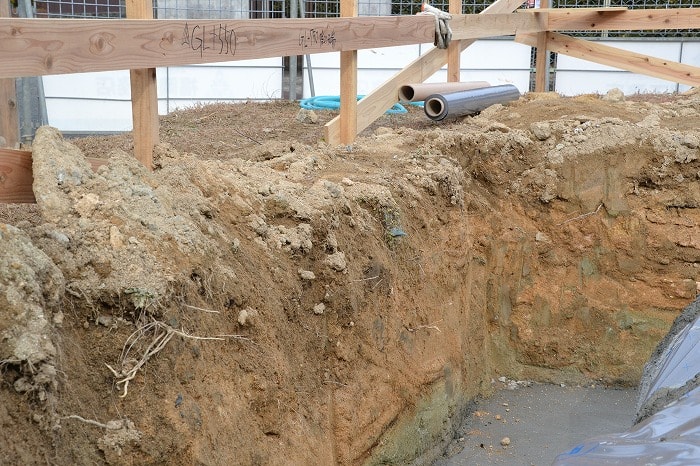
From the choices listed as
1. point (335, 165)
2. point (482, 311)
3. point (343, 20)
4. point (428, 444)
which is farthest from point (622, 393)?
point (343, 20)

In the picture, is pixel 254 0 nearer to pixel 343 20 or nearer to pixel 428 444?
pixel 343 20

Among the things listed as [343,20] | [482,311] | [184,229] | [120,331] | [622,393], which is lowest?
[622,393]

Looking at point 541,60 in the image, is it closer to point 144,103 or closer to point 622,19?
point 622,19

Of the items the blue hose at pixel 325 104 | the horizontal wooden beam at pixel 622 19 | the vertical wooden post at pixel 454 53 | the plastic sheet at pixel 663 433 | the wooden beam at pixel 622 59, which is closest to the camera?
the plastic sheet at pixel 663 433

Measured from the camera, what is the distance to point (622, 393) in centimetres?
748

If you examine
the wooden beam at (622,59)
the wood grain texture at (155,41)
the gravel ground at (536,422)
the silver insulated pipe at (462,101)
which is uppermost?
the wood grain texture at (155,41)

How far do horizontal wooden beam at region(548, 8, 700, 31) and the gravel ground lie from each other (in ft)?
16.9

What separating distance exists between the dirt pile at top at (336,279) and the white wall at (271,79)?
12.3 feet

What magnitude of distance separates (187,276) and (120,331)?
451 millimetres

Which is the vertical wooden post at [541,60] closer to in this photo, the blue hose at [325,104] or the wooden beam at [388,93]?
the wooden beam at [388,93]

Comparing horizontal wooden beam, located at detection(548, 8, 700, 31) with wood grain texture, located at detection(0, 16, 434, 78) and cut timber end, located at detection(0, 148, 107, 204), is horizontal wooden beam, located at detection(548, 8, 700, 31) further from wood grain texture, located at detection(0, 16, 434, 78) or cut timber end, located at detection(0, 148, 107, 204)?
cut timber end, located at detection(0, 148, 107, 204)

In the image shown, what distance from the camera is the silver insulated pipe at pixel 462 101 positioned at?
7.91m

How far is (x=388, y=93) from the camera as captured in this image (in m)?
7.55

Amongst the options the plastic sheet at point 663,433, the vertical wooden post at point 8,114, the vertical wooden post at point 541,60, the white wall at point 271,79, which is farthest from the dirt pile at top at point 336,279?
the white wall at point 271,79
